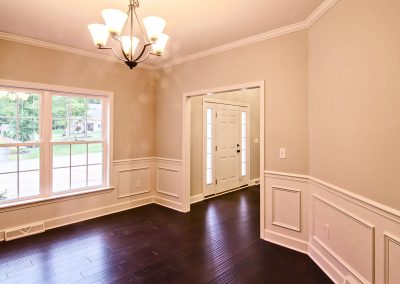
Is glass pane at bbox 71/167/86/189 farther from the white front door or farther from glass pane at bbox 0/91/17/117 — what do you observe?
the white front door

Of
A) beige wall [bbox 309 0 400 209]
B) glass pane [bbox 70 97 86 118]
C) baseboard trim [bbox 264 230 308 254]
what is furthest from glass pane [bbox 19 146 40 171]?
beige wall [bbox 309 0 400 209]

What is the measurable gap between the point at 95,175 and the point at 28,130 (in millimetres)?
1210

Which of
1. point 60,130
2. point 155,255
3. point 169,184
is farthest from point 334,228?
point 60,130

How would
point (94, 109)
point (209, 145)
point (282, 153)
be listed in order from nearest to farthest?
point (282, 153), point (94, 109), point (209, 145)

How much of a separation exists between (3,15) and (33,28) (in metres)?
0.35

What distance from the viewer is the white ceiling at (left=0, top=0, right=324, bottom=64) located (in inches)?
94.8

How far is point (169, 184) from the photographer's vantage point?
14.9 ft

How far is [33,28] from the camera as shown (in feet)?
9.79

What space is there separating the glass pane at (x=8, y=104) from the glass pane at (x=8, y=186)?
2.79 ft

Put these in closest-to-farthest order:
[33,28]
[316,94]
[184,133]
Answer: [316,94] < [33,28] < [184,133]

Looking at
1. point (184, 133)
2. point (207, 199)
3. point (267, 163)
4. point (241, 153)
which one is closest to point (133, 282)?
point (267, 163)

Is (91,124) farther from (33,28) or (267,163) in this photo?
(267,163)

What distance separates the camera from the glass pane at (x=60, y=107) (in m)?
3.63

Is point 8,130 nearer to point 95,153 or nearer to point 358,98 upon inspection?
point 95,153
